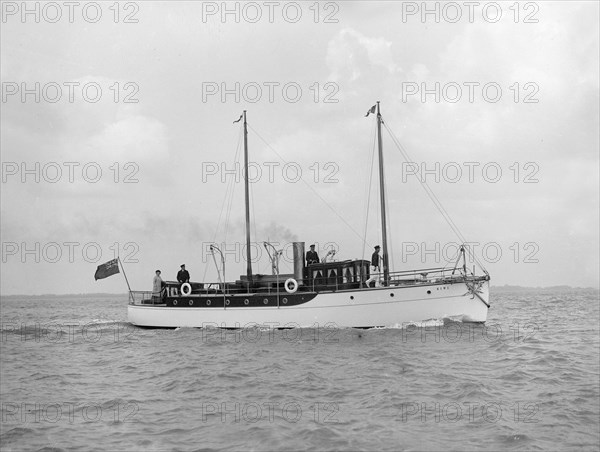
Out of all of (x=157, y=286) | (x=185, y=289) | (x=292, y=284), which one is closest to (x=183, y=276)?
(x=185, y=289)

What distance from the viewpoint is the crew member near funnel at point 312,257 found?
1336 inches

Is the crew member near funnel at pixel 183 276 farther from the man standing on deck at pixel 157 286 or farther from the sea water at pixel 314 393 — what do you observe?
the sea water at pixel 314 393

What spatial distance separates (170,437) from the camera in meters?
12.4

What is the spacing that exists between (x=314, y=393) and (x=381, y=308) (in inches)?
578

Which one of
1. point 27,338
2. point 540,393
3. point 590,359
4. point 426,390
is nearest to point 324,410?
point 426,390

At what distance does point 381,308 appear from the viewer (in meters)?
30.7

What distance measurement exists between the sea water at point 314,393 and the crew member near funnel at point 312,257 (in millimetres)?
5171

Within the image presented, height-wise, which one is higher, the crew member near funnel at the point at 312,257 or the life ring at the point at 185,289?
the crew member near funnel at the point at 312,257

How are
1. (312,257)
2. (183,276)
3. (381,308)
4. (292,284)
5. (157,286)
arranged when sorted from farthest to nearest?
1. (157,286)
2. (183,276)
3. (312,257)
4. (292,284)
5. (381,308)

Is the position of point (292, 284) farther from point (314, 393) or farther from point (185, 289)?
point (314, 393)

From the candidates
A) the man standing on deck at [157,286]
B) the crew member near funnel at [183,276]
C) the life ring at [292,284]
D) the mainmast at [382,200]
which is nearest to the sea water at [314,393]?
the life ring at [292,284]

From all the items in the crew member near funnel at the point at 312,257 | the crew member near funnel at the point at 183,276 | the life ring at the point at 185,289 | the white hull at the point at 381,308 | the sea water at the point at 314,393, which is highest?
the crew member near funnel at the point at 312,257

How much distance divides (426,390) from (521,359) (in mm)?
7374

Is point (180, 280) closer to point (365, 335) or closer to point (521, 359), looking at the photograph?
point (365, 335)
